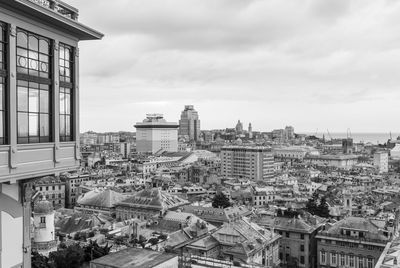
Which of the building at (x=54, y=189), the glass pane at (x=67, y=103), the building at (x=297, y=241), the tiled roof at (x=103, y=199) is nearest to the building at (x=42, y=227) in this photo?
the glass pane at (x=67, y=103)

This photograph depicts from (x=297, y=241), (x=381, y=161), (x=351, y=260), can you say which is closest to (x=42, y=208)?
(x=297, y=241)

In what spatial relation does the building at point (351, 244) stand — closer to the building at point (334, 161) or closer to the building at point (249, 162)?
the building at point (249, 162)

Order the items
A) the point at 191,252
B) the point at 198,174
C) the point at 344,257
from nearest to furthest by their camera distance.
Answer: the point at 191,252 < the point at 344,257 < the point at 198,174

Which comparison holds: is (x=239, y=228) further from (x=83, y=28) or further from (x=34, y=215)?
(x=83, y=28)

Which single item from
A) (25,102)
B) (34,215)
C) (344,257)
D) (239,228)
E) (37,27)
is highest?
(37,27)

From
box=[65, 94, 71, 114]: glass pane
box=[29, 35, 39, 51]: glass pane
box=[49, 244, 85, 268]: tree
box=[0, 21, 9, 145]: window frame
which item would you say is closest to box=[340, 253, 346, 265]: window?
box=[49, 244, 85, 268]: tree

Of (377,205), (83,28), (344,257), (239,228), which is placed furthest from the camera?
(377,205)

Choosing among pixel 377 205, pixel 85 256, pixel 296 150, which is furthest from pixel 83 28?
pixel 296 150

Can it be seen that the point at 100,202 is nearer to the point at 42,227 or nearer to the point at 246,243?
the point at 246,243
